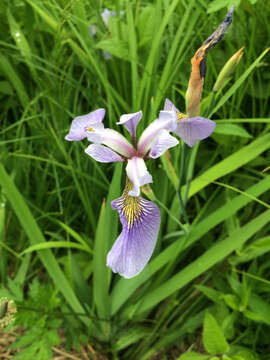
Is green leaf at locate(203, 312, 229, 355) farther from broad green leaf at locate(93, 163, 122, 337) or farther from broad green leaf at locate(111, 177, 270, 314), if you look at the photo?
broad green leaf at locate(93, 163, 122, 337)

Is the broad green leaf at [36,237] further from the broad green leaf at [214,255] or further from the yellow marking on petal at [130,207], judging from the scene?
the yellow marking on petal at [130,207]

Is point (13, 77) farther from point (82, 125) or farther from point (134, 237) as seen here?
point (134, 237)

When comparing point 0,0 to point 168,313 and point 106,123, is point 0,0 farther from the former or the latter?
point 168,313

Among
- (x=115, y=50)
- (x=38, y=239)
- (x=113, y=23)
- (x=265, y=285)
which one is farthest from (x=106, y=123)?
(x=265, y=285)

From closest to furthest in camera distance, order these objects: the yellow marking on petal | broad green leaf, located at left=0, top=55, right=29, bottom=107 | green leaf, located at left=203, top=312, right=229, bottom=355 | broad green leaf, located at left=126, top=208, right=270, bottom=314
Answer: the yellow marking on petal → green leaf, located at left=203, top=312, right=229, bottom=355 → broad green leaf, located at left=126, top=208, right=270, bottom=314 → broad green leaf, located at left=0, top=55, right=29, bottom=107

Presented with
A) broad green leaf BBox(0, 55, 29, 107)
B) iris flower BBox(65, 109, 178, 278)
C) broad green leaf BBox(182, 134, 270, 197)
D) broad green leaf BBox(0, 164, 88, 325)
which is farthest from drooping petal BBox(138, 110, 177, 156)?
broad green leaf BBox(0, 55, 29, 107)

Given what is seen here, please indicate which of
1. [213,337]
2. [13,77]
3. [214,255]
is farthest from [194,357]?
[13,77]

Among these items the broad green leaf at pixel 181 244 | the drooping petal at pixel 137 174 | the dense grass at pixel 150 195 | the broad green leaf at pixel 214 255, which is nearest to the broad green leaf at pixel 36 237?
the dense grass at pixel 150 195
